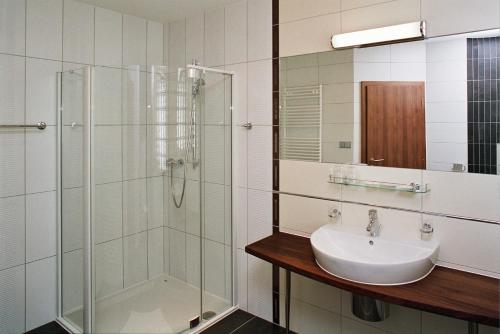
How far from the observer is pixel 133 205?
203 cm

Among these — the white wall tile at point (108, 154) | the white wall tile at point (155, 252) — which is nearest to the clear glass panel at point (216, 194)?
the white wall tile at point (155, 252)

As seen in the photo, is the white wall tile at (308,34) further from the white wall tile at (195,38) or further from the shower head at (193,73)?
the white wall tile at (195,38)

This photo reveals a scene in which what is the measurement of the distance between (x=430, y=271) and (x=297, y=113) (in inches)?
45.9

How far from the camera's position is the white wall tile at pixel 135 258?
203 cm

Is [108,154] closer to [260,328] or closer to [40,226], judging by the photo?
[40,226]

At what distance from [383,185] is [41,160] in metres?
2.17

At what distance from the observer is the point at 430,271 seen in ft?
5.37

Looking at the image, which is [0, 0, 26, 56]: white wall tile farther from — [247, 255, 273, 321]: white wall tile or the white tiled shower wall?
[247, 255, 273, 321]: white wall tile

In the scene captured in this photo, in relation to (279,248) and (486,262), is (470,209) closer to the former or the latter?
(486,262)

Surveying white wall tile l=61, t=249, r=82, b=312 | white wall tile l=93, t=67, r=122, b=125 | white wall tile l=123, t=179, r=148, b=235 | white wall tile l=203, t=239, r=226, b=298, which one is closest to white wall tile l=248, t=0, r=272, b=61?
white wall tile l=93, t=67, r=122, b=125

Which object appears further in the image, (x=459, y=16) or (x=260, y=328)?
(x=260, y=328)

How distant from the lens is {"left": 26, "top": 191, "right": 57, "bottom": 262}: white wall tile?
2.22 m

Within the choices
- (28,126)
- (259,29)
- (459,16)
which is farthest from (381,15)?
(28,126)

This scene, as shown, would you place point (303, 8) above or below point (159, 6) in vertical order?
below
